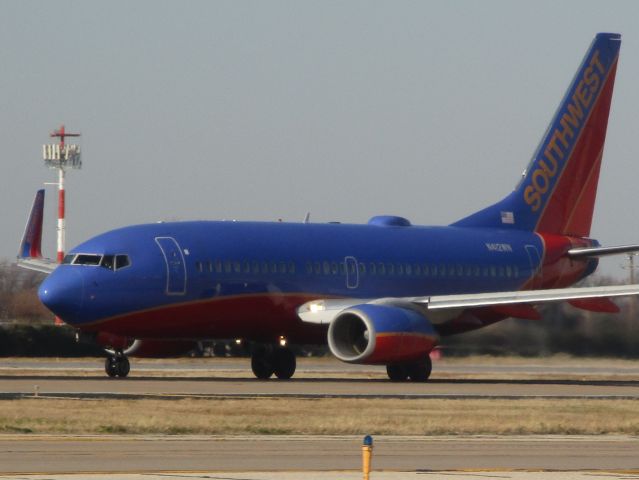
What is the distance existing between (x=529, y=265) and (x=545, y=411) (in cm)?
1863

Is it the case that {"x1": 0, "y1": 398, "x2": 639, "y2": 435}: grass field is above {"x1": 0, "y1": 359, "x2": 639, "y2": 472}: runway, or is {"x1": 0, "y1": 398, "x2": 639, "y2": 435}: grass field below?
above

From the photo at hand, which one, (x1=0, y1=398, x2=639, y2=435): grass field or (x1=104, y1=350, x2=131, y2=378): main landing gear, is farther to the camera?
(x1=104, y1=350, x2=131, y2=378): main landing gear

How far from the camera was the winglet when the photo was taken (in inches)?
2650

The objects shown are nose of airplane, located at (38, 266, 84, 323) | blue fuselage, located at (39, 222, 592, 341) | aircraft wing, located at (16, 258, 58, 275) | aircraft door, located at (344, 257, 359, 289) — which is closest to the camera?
nose of airplane, located at (38, 266, 84, 323)

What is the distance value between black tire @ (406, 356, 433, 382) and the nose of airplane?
29.8ft

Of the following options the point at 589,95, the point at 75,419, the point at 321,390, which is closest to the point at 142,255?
the point at 321,390

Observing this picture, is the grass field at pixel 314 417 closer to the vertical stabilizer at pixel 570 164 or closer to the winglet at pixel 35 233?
the vertical stabilizer at pixel 570 164

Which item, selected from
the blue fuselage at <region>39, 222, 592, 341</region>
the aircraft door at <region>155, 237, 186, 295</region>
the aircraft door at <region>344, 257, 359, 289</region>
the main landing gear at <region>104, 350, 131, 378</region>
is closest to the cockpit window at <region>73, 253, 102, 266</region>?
the blue fuselage at <region>39, 222, 592, 341</region>

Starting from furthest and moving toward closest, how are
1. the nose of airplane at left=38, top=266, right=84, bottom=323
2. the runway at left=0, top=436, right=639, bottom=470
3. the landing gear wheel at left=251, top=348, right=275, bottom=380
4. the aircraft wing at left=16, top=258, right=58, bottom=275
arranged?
1. the aircraft wing at left=16, top=258, right=58, bottom=275
2. the landing gear wheel at left=251, top=348, right=275, bottom=380
3. the nose of airplane at left=38, top=266, right=84, bottom=323
4. the runway at left=0, top=436, right=639, bottom=470

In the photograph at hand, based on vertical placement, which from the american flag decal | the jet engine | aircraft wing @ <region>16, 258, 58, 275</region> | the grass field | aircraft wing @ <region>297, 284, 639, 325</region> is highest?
the american flag decal

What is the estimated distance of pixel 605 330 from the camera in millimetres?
47594

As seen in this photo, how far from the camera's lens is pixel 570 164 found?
50.0 metres

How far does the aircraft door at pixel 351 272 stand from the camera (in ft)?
141

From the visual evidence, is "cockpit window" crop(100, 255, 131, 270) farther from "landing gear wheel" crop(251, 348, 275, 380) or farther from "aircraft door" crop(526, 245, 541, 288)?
"aircraft door" crop(526, 245, 541, 288)
